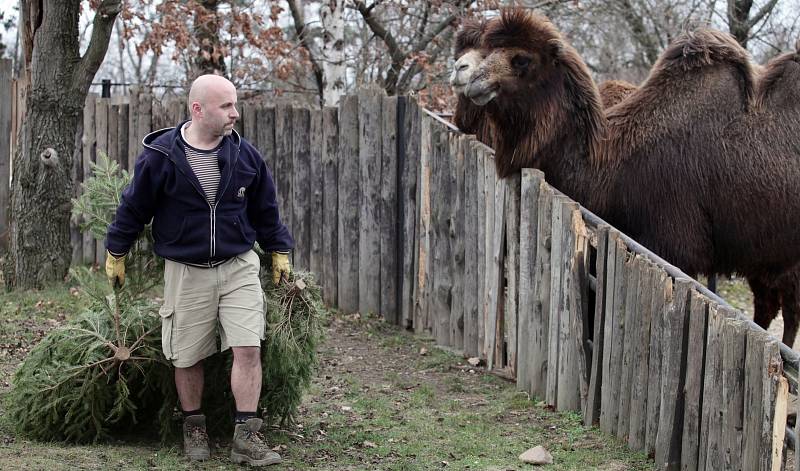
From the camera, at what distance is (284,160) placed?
11.1 meters

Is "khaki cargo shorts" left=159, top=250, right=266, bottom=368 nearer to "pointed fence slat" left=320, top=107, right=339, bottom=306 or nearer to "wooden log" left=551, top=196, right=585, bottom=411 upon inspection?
"wooden log" left=551, top=196, right=585, bottom=411

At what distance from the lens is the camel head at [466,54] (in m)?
7.52

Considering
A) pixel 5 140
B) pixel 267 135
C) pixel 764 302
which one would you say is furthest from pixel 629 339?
pixel 5 140

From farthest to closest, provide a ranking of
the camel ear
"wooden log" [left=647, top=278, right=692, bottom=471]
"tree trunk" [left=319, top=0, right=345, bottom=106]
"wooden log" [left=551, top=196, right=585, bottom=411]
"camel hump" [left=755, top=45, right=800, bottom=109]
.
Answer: "tree trunk" [left=319, top=0, right=345, bottom=106]
"camel hump" [left=755, top=45, right=800, bottom=109]
the camel ear
"wooden log" [left=551, top=196, right=585, bottom=411]
"wooden log" [left=647, top=278, right=692, bottom=471]

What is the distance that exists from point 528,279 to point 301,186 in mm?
3962

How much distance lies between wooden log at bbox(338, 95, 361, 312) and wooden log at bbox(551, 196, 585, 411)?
3.76 metres

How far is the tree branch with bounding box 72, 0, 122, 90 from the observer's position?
973 cm

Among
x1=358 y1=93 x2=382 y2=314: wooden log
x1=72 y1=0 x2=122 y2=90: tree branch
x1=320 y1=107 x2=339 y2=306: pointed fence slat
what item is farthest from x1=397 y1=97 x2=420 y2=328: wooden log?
x1=72 y1=0 x2=122 y2=90: tree branch

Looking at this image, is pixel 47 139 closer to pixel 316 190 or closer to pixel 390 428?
pixel 316 190

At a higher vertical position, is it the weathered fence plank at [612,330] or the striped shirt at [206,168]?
the striped shirt at [206,168]

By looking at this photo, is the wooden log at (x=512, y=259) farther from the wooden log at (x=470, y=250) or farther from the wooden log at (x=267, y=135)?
the wooden log at (x=267, y=135)

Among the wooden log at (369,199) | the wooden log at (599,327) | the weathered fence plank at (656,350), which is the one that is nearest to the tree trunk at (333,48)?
the wooden log at (369,199)

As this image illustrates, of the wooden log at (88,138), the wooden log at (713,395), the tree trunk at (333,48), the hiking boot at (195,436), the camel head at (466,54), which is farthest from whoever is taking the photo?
the tree trunk at (333,48)

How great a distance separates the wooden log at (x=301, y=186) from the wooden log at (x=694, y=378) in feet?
19.8
